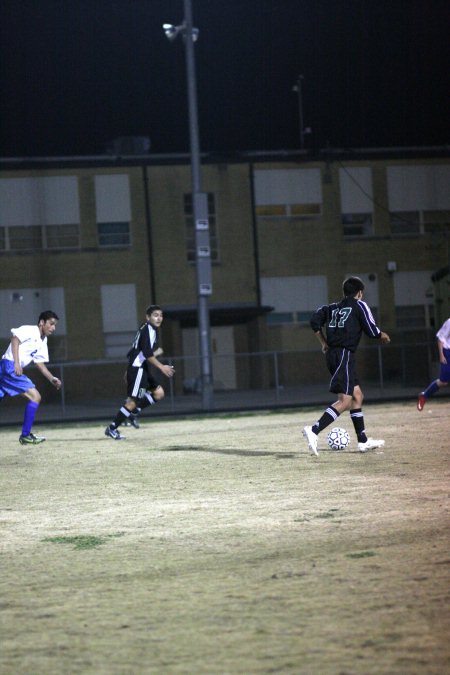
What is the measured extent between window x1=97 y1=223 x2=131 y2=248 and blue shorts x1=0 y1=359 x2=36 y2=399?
25473 millimetres

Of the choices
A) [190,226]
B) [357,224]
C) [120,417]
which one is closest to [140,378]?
[120,417]

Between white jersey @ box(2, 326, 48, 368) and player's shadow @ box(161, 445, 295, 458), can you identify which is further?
white jersey @ box(2, 326, 48, 368)

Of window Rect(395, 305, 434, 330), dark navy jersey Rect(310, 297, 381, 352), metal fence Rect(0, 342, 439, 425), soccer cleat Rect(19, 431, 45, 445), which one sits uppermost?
dark navy jersey Rect(310, 297, 381, 352)

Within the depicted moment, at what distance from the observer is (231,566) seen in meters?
6.61

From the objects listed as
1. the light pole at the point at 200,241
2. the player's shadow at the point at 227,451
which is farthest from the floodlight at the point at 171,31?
the player's shadow at the point at 227,451

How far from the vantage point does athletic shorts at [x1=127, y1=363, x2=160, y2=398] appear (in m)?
18.4

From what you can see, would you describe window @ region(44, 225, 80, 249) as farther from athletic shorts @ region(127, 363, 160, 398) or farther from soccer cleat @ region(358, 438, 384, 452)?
soccer cleat @ region(358, 438, 384, 452)

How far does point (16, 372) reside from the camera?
1656cm

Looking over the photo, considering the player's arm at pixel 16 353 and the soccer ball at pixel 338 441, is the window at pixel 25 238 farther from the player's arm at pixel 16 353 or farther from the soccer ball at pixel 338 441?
the soccer ball at pixel 338 441

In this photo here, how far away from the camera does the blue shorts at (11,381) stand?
17.0m

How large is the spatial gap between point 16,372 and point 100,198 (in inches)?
1029

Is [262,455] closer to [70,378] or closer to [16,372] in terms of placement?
[16,372]

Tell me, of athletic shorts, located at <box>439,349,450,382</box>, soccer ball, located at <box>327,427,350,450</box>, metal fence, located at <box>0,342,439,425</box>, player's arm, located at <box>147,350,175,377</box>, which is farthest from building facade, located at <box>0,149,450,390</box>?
Answer: soccer ball, located at <box>327,427,350,450</box>

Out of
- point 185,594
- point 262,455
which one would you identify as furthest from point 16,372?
point 185,594
